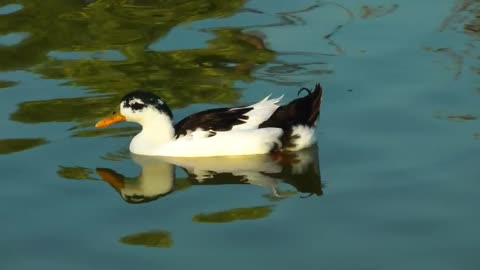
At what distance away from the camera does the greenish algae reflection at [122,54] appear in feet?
46.4

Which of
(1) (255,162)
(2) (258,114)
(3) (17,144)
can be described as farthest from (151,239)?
(3) (17,144)

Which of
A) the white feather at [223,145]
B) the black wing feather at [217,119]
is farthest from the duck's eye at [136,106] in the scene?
the black wing feather at [217,119]

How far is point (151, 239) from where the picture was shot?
10.7 meters

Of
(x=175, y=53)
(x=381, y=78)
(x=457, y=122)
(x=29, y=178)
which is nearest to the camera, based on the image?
(x=29, y=178)

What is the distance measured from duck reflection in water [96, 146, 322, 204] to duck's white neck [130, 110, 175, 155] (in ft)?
0.29

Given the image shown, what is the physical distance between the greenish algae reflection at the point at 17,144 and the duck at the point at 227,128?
95cm

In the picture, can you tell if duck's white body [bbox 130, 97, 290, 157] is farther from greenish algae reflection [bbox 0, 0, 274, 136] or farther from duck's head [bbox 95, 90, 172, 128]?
greenish algae reflection [bbox 0, 0, 274, 136]

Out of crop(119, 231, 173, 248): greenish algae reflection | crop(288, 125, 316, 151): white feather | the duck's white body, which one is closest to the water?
crop(119, 231, 173, 248): greenish algae reflection

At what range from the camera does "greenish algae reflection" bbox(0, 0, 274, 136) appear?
46.4ft

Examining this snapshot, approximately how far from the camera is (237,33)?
16297 mm

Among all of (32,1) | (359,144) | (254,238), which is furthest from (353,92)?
(32,1)

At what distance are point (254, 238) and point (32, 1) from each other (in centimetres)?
811

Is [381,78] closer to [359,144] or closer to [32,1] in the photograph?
[359,144]

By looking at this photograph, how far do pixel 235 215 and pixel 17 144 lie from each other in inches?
114
